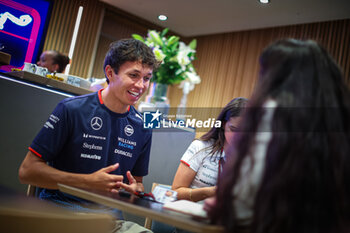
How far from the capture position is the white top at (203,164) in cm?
202

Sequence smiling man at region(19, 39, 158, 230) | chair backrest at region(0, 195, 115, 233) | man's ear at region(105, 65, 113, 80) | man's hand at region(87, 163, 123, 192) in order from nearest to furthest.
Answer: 1. chair backrest at region(0, 195, 115, 233)
2. man's hand at region(87, 163, 123, 192)
3. smiling man at region(19, 39, 158, 230)
4. man's ear at region(105, 65, 113, 80)

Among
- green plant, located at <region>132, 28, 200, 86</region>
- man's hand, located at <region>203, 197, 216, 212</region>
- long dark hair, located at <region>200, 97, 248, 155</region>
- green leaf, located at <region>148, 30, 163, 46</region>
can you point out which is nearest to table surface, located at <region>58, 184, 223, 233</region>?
man's hand, located at <region>203, 197, 216, 212</region>

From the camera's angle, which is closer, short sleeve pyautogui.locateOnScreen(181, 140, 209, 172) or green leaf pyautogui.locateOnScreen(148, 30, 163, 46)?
short sleeve pyautogui.locateOnScreen(181, 140, 209, 172)

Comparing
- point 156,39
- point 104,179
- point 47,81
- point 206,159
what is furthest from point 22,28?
point 104,179

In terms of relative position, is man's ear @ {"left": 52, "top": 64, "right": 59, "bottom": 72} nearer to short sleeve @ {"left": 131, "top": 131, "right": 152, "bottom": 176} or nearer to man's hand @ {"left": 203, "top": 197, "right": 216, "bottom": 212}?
short sleeve @ {"left": 131, "top": 131, "right": 152, "bottom": 176}

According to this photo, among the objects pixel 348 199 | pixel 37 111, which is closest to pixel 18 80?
pixel 37 111

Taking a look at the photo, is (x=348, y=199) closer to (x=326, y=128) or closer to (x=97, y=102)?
(x=326, y=128)

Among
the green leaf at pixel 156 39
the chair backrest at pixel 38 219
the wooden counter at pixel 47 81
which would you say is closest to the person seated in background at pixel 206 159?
the wooden counter at pixel 47 81

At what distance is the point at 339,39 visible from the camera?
4.93 meters

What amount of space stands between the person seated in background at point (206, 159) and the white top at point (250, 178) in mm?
1052

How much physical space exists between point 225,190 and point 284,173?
158 mm

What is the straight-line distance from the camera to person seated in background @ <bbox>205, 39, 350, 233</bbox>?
85cm

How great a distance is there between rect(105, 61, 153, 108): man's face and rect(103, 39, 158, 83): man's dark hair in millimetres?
23

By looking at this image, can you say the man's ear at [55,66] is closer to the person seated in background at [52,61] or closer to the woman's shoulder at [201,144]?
the person seated in background at [52,61]
